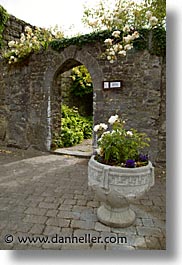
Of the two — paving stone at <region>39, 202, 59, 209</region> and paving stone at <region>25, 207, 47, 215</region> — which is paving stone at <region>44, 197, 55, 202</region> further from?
paving stone at <region>25, 207, 47, 215</region>

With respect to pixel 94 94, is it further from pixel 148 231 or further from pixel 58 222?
pixel 148 231

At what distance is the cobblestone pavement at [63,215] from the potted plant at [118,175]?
130 millimetres

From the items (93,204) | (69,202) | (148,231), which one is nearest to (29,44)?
(69,202)

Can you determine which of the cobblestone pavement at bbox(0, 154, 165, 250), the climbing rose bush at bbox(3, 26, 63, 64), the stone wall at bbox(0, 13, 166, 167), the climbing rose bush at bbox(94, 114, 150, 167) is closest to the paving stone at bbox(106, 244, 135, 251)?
the cobblestone pavement at bbox(0, 154, 165, 250)

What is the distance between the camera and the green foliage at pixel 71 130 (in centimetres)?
552

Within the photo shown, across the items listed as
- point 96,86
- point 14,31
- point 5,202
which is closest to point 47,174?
point 5,202

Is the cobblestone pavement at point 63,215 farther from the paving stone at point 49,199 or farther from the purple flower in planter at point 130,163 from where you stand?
the purple flower in planter at point 130,163

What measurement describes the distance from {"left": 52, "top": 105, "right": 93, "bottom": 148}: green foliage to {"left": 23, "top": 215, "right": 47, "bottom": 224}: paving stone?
9.87 ft

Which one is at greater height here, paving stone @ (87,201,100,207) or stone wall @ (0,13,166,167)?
stone wall @ (0,13,166,167)

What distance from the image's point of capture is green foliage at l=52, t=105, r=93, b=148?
552 centimetres

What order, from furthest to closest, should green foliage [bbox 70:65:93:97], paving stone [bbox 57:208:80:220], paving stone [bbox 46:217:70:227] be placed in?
green foliage [bbox 70:65:93:97] < paving stone [bbox 57:208:80:220] < paving stone [bbox 46:217:70:227]

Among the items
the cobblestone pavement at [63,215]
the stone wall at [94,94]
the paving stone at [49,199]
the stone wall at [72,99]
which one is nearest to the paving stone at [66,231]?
the cobblestone pavement at [63,215]

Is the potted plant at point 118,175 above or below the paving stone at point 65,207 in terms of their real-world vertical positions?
above

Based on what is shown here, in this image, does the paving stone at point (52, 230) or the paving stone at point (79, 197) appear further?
the paving stone at point (79, 197)
